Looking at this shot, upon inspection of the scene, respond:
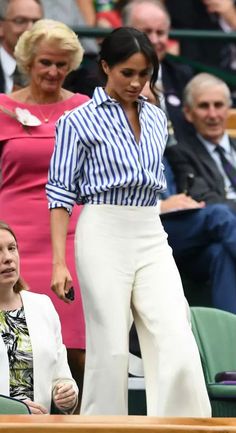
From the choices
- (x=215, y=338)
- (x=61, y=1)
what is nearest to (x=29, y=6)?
(x=61, y=1)

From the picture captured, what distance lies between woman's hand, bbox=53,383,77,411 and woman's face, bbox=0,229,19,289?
1.64ft

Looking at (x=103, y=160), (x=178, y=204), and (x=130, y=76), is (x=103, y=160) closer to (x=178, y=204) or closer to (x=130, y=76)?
(x=130, y=76)

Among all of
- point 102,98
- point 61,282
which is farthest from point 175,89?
point 61,282

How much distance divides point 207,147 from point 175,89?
22.1 inches

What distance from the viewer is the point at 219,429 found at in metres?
5.75

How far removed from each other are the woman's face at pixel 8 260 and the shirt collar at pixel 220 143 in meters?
2.82

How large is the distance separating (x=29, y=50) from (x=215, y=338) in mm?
1599

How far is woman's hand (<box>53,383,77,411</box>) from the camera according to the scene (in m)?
6.54

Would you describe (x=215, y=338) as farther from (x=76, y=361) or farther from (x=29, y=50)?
(x=29, y=50)

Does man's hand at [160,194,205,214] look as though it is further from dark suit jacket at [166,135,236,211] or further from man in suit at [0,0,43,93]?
man in suit at [0,0,43,93]

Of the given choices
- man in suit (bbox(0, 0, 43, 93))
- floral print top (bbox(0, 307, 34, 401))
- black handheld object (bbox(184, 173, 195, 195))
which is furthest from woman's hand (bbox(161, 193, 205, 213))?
floral print top (bbox(0, 307, 34, 401))

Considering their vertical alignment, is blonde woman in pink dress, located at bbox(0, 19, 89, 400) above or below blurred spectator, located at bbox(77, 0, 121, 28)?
below

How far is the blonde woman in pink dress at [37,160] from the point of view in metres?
7.70

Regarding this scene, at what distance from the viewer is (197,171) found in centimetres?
929
